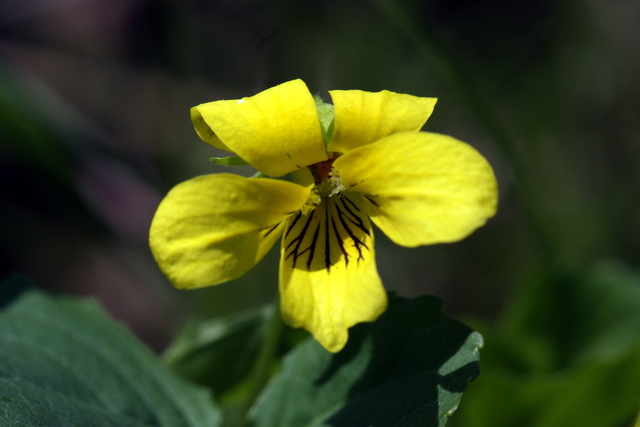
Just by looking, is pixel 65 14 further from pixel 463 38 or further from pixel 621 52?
pixel 621 52

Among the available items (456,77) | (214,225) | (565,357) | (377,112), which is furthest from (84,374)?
(565,357)

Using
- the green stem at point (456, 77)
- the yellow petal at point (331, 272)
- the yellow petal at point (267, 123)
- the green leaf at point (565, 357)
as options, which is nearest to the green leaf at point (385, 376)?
the yellow petal at point (331, 272)

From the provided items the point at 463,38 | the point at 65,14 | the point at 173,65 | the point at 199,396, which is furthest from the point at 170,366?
the point at 65,14

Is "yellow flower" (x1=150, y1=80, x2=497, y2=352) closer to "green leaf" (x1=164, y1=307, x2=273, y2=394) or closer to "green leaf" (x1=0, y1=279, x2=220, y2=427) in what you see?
"green leaf" (x1=0, y1=279, x2=220, y2=427)

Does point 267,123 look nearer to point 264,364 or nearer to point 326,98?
point 264,364

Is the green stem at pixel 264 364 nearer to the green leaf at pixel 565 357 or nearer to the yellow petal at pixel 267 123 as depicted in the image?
the yellow petal at pixel 267 123

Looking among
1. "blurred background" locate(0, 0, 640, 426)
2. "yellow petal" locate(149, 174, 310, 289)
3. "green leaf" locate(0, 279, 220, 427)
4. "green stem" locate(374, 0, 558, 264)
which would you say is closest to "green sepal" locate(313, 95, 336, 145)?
"yellow petal" locate(149, 174, 310, 289)
